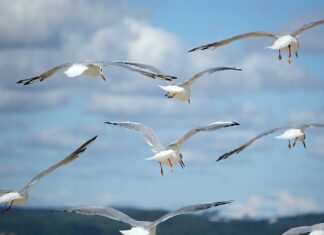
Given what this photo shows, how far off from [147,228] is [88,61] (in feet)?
13.6

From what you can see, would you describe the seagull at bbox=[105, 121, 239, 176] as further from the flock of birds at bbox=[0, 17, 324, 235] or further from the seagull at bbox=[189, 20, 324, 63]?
the seagull at bbox=[189, 20, 324, 63]

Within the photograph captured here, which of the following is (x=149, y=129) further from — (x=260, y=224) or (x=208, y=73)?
(x=260, y=224)

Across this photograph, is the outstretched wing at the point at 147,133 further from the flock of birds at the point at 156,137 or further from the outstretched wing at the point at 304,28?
the outstretched wing at the point at 304,28

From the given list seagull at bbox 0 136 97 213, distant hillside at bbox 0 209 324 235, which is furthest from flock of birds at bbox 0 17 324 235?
distant hillside at bbox 0 209 324 235

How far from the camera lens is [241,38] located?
25047mm

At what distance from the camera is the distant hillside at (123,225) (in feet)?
514

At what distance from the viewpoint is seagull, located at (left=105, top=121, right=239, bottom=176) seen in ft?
79.0

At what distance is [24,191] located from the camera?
→ 23016 mm

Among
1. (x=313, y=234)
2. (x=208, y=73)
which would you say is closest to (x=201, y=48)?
(x=208, y=73)

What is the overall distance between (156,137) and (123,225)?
13279 centimetres

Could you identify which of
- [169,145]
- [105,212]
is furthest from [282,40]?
[105,212]

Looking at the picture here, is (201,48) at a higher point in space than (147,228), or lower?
higher

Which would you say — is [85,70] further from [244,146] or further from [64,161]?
[244,146]

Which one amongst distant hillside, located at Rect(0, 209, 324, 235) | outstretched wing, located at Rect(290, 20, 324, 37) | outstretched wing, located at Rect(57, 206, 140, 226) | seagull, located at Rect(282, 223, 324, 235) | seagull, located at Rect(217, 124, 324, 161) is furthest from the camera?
distant hillside, located at Rect(0, 209, 324, 235)
